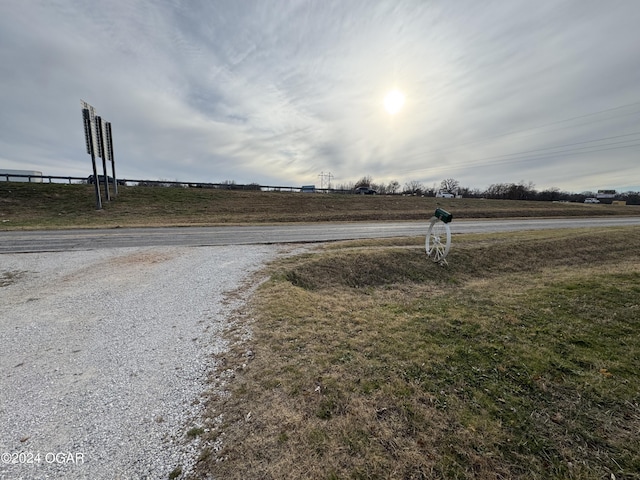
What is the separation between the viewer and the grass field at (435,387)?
2291 mm

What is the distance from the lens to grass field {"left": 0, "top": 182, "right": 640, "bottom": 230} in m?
20.3

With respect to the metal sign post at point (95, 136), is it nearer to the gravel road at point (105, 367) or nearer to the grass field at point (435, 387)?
the gravel road at point (105, 367)

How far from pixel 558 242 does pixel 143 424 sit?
54.4ft

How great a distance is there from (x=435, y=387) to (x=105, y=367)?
13.9 ft

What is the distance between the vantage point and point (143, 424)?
2.67 metres

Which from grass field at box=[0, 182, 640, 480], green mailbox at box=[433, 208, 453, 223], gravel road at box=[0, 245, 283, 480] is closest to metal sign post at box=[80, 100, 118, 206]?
gravel road at box=[0, 245, 283, 480]

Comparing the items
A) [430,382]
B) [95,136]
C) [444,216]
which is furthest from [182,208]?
[430,382]

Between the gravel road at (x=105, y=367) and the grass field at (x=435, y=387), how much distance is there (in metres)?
0.47

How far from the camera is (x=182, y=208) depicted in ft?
86.0

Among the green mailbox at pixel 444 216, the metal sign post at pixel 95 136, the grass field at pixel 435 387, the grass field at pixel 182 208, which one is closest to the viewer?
the grass field at pixel 435 387

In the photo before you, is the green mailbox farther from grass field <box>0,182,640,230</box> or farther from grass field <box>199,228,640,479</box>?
grass field <box>0,182,640,230</box>

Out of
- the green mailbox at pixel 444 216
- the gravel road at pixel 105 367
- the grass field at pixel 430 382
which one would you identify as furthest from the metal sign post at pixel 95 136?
the green mailbox at pixel 444 216

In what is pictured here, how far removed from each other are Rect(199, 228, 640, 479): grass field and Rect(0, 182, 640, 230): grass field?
1664 centimetres

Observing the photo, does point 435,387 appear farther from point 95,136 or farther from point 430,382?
point 95,136
